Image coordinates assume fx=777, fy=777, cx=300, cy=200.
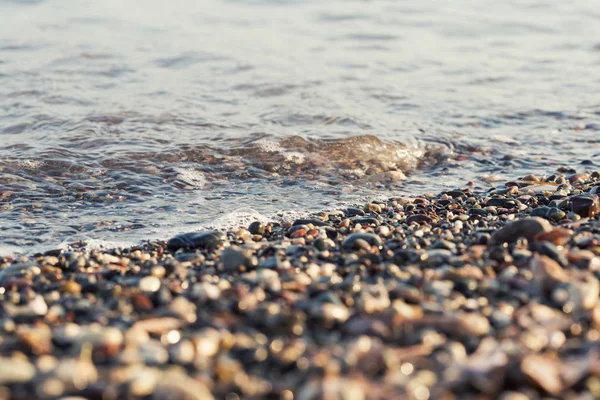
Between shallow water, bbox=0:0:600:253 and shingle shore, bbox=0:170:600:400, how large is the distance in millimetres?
1854

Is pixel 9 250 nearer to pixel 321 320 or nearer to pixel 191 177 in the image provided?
pixel 191 177

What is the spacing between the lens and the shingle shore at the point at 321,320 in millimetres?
2551

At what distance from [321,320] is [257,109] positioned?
6.52 metres

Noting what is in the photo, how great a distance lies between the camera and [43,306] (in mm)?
3480

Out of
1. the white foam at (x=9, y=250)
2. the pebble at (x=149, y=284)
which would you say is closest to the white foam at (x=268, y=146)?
the white foam at (x=9, y=250)

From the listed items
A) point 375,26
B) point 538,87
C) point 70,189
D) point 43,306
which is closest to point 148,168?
point 70,189

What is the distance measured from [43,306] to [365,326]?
4.89 feet

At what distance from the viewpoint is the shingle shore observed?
2.55 meters

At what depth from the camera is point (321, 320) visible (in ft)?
10.1

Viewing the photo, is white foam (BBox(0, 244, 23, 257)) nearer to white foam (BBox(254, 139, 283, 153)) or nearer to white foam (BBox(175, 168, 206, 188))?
white foam (BBox(175, 168, 206, 188))

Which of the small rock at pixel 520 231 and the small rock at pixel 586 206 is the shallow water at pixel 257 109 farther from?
the small rock at pixel 520 231

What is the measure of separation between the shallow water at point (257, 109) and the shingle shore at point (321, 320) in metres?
1.85

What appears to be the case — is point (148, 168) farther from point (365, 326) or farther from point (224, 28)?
point (224, 28)

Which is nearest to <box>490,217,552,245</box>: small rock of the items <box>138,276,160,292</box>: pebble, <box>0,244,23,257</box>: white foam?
<box>138,276,160,292</box>: pebble
